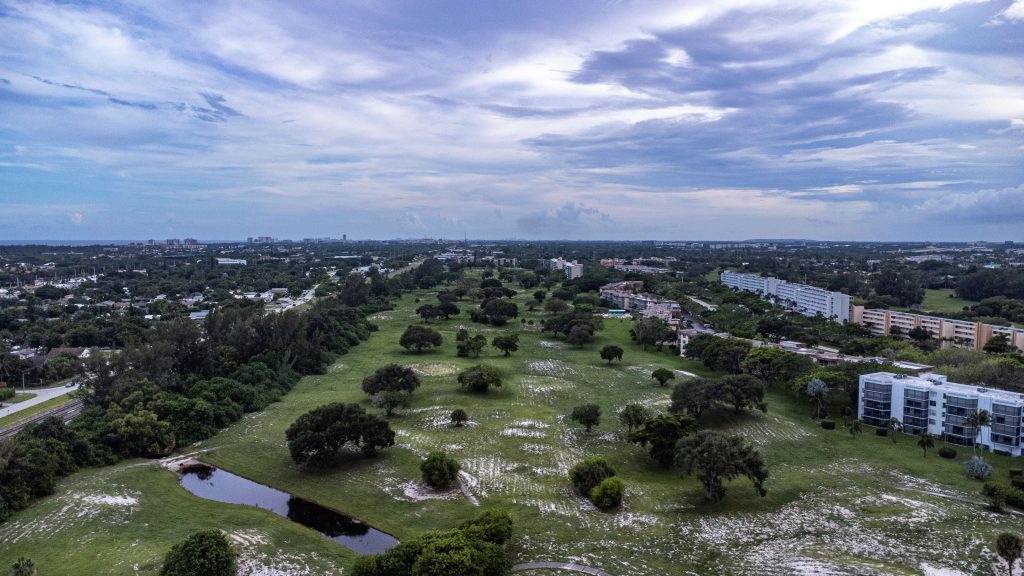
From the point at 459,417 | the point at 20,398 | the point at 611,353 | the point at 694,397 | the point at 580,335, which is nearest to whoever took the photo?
the point at 694,397

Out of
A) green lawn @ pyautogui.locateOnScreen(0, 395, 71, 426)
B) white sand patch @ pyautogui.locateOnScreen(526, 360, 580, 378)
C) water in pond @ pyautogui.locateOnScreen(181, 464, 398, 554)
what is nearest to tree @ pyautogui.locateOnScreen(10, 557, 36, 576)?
water in pond @ pyautogui.locateOnScreen(181, 464, 398, 554)

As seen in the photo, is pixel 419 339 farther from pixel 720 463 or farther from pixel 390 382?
pixel 720 463

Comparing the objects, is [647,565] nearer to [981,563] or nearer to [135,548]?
[981,563]

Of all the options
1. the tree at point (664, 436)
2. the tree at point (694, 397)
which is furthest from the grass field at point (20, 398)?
the tree at point (694, 397)

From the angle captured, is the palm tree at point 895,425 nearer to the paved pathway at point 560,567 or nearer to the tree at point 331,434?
the paved pathway at point 560,567

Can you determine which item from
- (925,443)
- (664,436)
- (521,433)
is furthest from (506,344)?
(925,443)

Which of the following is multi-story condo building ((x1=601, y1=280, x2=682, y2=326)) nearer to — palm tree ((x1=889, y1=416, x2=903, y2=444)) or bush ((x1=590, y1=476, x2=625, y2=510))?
palm tree ((x1=889, y1=416, x2=903, y2=444))
